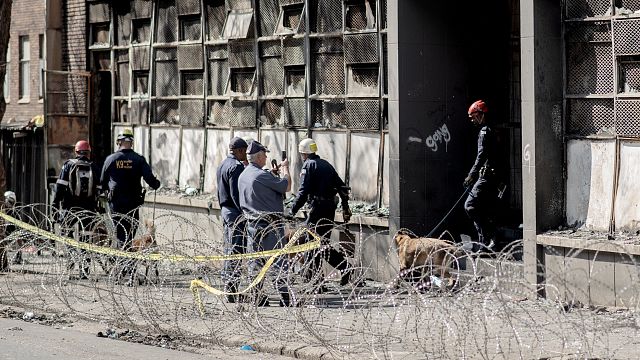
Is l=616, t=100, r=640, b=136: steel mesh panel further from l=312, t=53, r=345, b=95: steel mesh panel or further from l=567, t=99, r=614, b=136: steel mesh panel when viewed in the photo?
l=312, t=53, r=345, b=95: steel mesh panel

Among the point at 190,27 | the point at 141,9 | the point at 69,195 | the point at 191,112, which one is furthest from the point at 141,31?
the point at 69,195

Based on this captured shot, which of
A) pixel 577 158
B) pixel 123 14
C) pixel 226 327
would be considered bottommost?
pixel 226 327

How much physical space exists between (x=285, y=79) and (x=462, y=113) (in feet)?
11.1

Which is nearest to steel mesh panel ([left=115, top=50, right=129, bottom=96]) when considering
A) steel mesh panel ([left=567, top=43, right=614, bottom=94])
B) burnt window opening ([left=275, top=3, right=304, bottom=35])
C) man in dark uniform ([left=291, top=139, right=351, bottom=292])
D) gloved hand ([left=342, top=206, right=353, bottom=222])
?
burnt window opening ([left=275, top=3, right=304, bottom=35])

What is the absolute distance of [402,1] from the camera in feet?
52.4

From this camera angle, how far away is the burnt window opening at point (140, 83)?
2217cm

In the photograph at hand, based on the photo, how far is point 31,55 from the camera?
26938mm

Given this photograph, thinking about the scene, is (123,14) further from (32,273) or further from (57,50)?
(32,273)

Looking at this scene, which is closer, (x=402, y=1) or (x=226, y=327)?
(x=226, y=327)

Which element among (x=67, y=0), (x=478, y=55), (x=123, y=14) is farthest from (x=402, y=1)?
(x=67, y=0)

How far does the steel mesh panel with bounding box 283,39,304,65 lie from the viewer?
59.7 feet

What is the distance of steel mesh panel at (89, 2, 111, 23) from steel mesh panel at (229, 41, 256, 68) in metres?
4.12

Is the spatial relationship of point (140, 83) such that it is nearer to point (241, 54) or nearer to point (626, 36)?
point (241, 54)

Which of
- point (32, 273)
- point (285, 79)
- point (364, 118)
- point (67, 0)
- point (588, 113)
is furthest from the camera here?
point (67, 0)
